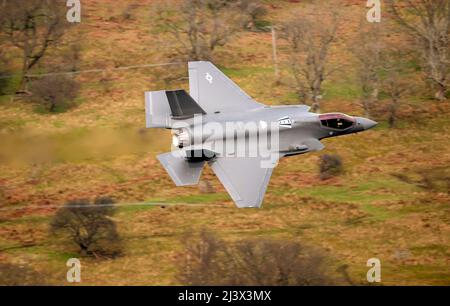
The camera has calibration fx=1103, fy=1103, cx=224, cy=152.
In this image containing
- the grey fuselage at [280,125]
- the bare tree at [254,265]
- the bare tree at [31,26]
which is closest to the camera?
the bare tree at [254,265]

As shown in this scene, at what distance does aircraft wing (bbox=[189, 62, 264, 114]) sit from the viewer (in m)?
54.2

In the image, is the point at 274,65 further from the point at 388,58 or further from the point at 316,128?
the point at 316,128

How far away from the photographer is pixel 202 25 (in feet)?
244

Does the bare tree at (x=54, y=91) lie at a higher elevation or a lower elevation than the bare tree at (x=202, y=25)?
lower

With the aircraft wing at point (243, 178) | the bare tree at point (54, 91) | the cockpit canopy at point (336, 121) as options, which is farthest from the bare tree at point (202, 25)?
the aircraft wing at point (243, 178)

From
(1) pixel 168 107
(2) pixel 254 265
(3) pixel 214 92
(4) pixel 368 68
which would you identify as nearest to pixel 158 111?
(1) pixel 168 107

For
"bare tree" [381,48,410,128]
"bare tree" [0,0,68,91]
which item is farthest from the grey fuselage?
"bare tree" [0,0,68,91]

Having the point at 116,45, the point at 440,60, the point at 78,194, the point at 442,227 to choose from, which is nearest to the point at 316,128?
the point at 442,227

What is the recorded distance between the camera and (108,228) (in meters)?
54.6

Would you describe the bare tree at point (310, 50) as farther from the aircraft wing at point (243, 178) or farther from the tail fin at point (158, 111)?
the aircraft wing at point (243, 178)

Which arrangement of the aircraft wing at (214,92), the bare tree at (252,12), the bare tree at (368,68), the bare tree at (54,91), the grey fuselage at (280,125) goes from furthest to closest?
the bare tree at (252,12)
the bare tree at (368,68)
the bare tree at (54,91)
the aircraft wing at (214,92)
the grey fuselage at (280,125)

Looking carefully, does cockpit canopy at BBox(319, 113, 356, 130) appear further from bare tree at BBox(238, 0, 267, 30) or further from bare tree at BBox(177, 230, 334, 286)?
bare tree at BBox(238, 0, 267, 30)

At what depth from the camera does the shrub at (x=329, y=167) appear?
6019 cm

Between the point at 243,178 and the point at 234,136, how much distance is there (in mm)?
2402
